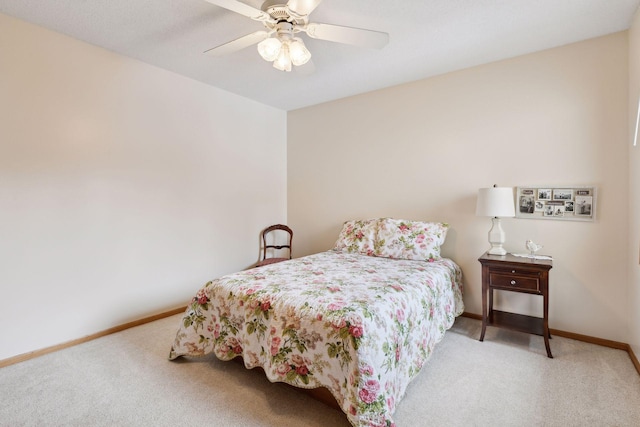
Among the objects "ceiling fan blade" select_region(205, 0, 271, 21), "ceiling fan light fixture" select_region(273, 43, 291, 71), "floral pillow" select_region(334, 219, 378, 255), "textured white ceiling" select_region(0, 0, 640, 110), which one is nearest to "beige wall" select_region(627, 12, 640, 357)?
"textured white ceiling" select_region(0, 0, 640, 110)

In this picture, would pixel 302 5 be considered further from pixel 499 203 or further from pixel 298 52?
pixel 499 203

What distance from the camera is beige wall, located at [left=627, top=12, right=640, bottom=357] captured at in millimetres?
2230

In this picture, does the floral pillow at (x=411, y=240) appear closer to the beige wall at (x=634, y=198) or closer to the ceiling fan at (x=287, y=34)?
the beige wall at (x=634, y=198)

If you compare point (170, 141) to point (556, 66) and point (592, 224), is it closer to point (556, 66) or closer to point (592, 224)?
point (556, 66)

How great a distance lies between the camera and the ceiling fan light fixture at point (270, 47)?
6.53 feet

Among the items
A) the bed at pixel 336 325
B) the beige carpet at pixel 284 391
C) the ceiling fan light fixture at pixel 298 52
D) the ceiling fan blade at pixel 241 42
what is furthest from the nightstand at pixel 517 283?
the ceiling fan blade at pixel 241 42

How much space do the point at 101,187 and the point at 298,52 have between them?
2118 mm

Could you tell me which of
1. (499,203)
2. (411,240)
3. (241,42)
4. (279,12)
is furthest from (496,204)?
(241,42)

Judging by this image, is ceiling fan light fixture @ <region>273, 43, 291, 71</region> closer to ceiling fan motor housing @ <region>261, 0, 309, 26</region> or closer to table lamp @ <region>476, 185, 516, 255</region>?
ceiling fan motor housing @ <region>261, 0, 309, 26</region>

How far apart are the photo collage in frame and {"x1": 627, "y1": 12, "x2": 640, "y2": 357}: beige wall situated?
258mm

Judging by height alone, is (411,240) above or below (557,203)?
below

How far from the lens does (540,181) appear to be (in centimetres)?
286

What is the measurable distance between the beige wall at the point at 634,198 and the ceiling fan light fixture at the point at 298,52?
7.65 feet

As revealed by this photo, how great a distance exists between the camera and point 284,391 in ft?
6.63
